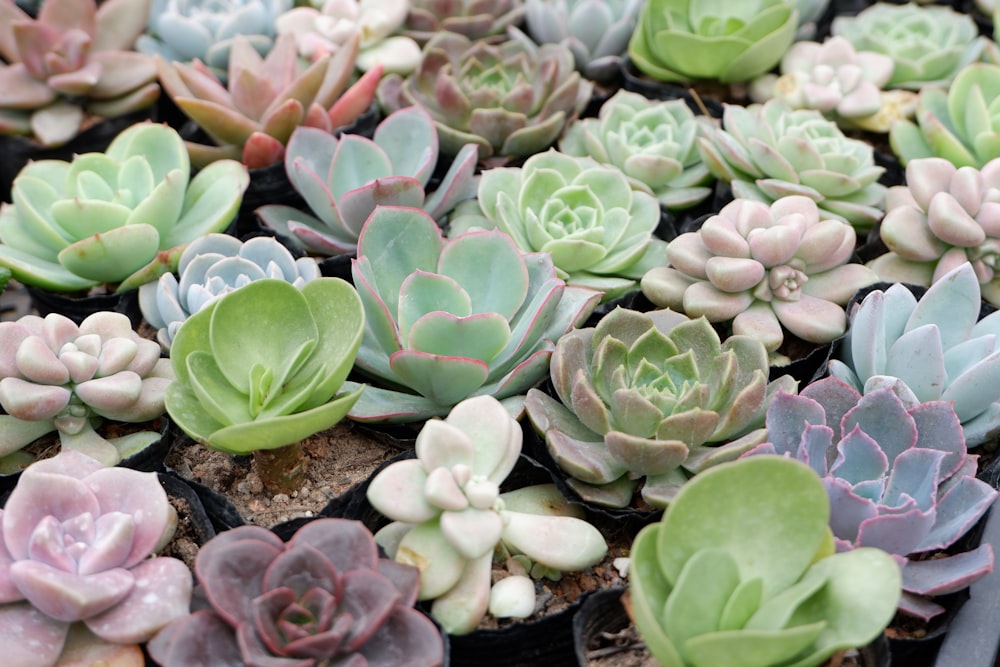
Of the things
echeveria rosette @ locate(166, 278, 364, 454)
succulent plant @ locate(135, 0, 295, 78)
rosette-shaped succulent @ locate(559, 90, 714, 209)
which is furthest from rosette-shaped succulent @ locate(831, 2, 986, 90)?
echeveria rosette @ locate(166, 278, 364, 454)

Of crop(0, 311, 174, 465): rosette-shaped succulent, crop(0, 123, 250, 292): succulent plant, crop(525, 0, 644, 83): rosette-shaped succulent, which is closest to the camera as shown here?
crop(0, 311, 174, 465): rosette-shaped succulent

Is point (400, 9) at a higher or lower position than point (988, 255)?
higher

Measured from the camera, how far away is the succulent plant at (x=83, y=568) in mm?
853

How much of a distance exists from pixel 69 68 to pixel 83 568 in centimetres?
112

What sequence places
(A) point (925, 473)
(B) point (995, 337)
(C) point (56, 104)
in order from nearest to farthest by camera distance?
(A) point (925, 473), (B) point (995, 337), (C) point (56, 104)

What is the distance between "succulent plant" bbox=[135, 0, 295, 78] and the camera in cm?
172

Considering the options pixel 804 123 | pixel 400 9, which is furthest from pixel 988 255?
pixel 400 9

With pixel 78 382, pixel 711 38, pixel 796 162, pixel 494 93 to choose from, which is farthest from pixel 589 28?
pixel 78 382

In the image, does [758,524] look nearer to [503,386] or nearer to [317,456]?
[503,386]

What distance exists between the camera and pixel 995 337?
109cm

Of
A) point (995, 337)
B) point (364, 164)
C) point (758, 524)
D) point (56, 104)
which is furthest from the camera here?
point (56, 104)

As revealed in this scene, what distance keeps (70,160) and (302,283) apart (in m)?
0.87

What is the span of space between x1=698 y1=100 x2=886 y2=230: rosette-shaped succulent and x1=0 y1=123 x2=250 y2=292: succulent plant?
735 mm

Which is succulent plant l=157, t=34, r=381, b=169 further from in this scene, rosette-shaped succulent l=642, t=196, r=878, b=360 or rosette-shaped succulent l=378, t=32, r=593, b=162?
rosette-shaped succulent l=642, t=196, r=878, b=360
